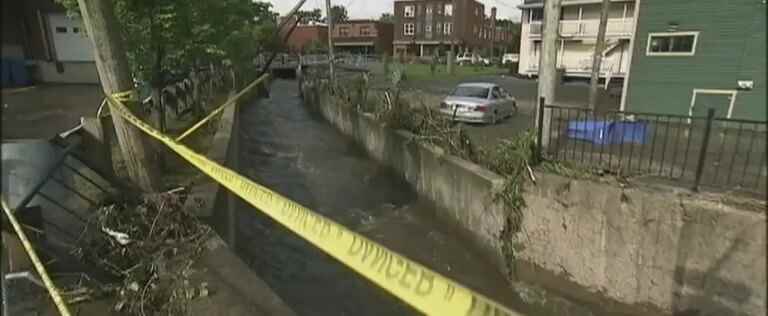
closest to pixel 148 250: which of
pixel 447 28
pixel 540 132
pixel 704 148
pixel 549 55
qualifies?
pixel 540 132

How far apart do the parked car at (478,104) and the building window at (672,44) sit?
14.5ft

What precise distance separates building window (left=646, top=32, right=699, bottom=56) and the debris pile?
33.4ft

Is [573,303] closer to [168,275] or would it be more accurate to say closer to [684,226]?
[684,226]

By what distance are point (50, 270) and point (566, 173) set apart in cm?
549

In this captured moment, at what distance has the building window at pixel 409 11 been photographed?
61625mm

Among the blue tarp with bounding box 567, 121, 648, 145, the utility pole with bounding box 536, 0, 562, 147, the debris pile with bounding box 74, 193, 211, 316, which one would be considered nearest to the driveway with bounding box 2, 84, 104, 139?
the debris pile with bounding box 74, 193, 211, 316

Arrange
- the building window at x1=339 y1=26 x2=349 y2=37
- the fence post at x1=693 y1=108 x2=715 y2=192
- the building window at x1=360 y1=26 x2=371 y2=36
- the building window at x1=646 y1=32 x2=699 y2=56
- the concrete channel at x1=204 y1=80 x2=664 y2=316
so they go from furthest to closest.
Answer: the building window at x1=339 y1=26 x2=349 y2=37, the building window at x1=360 y1=26 x2=371 y2=36, the building window at x1=646 y1=32 x2=699 y2=56, the concrete channel at x1=204 y1=80 x2=664 y2=316, the fence post at x1=693 y1=108 x2=715 y2=192

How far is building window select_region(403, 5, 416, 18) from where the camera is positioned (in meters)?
61.6

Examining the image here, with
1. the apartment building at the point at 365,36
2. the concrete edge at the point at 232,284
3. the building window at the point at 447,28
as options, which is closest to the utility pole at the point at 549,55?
the concrete edge at the point at 232,284

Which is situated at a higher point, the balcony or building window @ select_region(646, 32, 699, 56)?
the balcony

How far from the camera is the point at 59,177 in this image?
3.40m

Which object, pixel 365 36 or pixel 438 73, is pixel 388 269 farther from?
pixel 365 36

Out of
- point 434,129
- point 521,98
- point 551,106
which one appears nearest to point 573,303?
point 551,106

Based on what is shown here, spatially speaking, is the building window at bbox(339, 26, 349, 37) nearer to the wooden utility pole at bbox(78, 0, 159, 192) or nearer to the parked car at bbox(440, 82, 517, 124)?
the parked car at bbox(440, 82, 517, 124)
